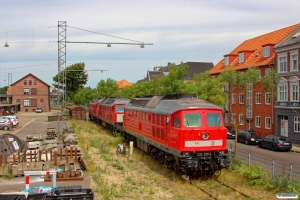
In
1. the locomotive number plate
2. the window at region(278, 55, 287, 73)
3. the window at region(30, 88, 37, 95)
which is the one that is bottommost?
the locomotive number plate

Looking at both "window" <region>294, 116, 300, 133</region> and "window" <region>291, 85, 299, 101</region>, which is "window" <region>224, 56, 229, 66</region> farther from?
"window" <region>294, 116, 300, 133</region>

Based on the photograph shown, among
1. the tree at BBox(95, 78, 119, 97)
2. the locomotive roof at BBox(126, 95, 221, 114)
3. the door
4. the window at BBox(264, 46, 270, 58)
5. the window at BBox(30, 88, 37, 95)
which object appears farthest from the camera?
the window at BBox(30, 88, 37, 95)

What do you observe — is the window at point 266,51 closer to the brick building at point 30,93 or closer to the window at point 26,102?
the brick building at point 30,93

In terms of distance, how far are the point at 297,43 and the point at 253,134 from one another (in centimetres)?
935

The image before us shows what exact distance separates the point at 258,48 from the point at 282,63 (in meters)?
8.96

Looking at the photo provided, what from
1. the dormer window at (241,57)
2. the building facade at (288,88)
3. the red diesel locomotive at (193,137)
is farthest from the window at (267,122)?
the red diesel locomotive at (193,137)

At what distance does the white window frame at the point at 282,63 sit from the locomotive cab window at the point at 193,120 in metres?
25.1

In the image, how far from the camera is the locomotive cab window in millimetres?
16047

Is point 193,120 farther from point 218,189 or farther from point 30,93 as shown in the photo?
point 30,93

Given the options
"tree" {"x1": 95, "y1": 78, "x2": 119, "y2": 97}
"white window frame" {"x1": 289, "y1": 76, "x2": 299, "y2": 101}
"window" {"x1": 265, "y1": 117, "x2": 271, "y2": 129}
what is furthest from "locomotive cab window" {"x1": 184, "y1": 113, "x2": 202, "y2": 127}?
"tree" {"x1": 95, "y1": 78, "x2": 119, "y2": 97}

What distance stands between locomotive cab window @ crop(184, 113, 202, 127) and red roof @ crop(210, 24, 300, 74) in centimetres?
2715

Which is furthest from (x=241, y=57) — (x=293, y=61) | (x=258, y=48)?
(x=293, y=61)

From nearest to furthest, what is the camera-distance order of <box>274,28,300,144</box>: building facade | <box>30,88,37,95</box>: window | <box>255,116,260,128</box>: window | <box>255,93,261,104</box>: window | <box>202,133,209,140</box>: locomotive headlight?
1. <box>202,133,209,140</box>: locomotive headlight
2. <box>274,28,300,144</box>: building facade
3. <box>255,93,261,104</box>: window
4. <box>255,116,260,128</box>: window
5. <box>30,88,37,95</box>: window

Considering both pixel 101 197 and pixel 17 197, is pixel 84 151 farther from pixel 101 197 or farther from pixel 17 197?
pixel 17 197
